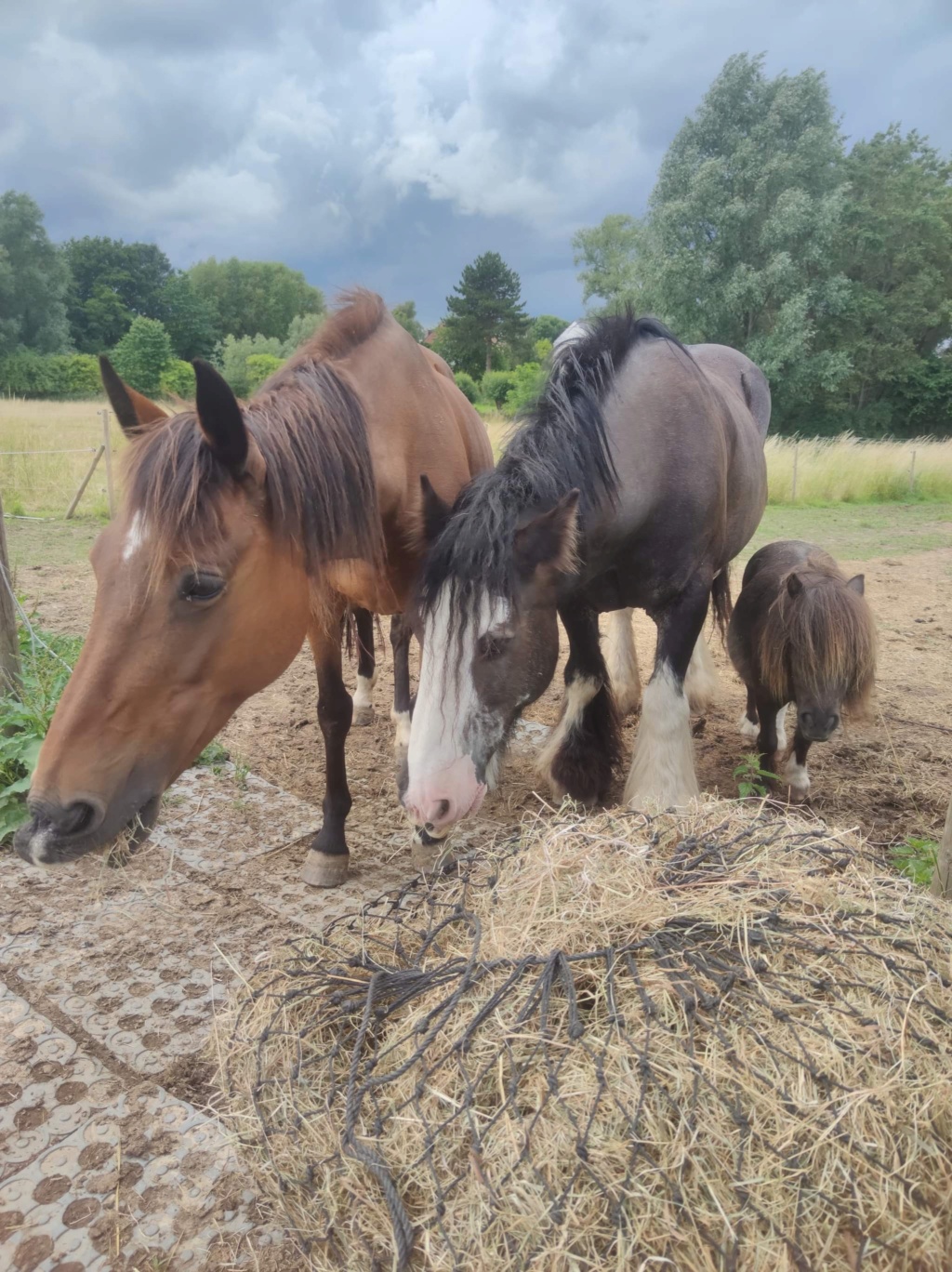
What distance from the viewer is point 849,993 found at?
1205mm

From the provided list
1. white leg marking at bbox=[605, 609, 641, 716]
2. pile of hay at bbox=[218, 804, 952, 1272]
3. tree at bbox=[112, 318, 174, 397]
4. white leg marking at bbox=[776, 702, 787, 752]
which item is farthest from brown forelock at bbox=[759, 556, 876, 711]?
tree at bbox=[112, 318, 174, 397]

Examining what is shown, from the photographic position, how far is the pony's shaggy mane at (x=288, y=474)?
72.7 inches

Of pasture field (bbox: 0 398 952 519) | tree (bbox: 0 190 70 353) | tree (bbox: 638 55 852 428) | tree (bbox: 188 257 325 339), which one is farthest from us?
tree (bbox: 188 257 325 339)

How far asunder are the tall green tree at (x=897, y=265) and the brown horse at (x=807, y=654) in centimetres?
2711

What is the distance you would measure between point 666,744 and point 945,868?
1.21 metres

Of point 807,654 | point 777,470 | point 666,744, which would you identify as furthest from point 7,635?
point 777,470

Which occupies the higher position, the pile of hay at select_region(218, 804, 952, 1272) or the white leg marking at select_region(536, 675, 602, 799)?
the pile of hay at select_region(218, 804, 952, 1272)

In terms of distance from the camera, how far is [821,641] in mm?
3123

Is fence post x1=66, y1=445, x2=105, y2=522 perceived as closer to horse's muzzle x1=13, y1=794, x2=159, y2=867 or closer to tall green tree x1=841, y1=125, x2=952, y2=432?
horse's muzzle x1=13, y1=794, x2=159, y2=867

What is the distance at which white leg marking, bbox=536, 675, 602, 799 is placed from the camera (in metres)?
3.53

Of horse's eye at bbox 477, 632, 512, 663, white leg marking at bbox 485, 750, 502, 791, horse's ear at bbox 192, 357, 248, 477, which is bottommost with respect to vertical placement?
white leg marking at bbox 485, 750, 502, 791

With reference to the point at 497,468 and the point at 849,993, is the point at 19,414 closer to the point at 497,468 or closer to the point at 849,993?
the point at 497,468

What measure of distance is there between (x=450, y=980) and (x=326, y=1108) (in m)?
0.30

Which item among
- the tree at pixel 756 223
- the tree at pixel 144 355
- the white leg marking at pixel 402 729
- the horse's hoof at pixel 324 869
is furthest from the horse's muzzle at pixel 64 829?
the tree at pixel 144 355
